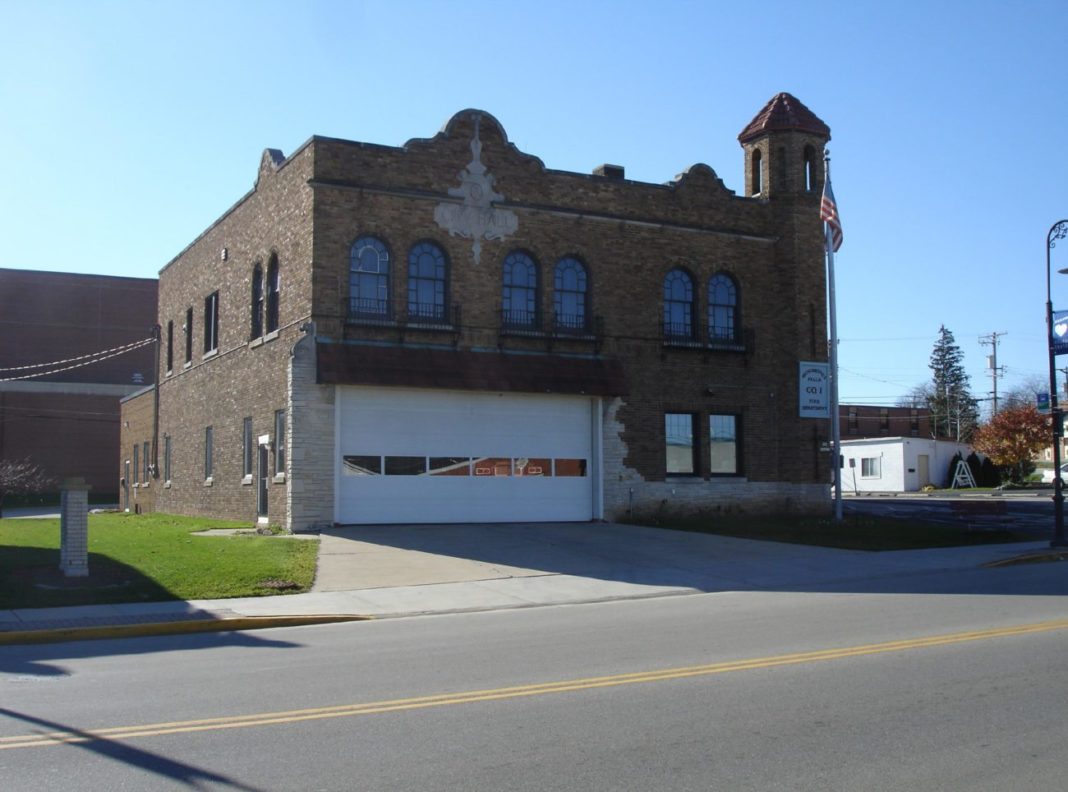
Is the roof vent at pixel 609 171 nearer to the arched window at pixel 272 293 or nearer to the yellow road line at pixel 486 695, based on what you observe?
the arched window at pixel 272 293

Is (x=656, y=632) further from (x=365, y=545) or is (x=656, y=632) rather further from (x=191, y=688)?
(x=365, y=545)

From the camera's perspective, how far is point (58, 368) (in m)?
69.4

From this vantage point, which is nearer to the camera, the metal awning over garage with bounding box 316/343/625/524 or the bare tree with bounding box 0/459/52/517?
the metal awning over garage with bounding box 316/343/625/524

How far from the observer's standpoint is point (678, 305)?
2881cm

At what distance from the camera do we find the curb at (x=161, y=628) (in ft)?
40.7

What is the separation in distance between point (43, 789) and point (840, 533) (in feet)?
69.9

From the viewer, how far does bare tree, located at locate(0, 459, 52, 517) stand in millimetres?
45594

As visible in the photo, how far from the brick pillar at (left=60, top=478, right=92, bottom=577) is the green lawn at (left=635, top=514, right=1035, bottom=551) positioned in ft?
45.4

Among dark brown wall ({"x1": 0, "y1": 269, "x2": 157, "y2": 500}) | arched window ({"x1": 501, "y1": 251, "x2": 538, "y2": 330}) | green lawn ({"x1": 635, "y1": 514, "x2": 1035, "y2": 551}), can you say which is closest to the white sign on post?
green lawn ({"x1": 635, "y1": 514, "x2": 1035, "y2": 551})

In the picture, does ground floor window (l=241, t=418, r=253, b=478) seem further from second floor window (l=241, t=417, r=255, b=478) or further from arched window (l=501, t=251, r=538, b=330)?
arched window (l=501, t=251, r=538, b=330)

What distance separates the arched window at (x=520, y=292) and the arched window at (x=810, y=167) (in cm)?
892

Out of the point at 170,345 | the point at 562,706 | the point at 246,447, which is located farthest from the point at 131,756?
the point at 170,345

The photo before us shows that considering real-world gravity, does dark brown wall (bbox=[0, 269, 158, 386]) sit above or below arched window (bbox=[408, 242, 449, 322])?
above

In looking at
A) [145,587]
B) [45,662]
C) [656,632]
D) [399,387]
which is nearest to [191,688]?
[45,662]
